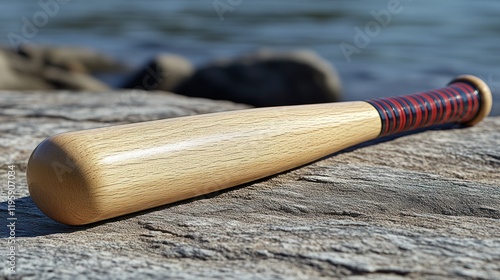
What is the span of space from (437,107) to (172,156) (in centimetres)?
99

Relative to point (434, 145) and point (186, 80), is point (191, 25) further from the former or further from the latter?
point (434, 145)

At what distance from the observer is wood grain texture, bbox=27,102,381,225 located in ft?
4.98

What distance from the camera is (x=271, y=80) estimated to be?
20.2 ft

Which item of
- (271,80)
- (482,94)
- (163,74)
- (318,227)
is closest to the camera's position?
(318,227)

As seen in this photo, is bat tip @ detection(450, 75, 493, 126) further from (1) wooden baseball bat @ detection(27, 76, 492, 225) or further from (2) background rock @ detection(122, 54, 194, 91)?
(2) background rock @ detection(122, 54, 194, 91)

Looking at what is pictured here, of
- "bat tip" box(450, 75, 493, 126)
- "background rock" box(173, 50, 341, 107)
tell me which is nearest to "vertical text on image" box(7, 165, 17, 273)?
"bat tip" box(450, 75, 493, 126)

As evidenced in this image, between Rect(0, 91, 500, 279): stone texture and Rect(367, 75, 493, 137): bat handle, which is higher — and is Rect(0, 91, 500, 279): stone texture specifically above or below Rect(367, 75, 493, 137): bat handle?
below

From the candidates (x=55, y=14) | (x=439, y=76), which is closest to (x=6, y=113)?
(x=439, y=76)

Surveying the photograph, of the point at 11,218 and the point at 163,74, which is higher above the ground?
the point at 163,74

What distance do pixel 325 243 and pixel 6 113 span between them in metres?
1.64

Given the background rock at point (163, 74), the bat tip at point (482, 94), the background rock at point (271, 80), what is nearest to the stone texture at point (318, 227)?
the bat tip at point (482, 94)

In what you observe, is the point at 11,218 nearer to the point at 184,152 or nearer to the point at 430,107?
the point at 184,152

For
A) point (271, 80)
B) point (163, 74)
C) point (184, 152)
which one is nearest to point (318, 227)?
point (184, 152)

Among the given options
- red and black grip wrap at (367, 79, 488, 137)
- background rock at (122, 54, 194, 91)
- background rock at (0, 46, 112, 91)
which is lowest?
background rock at (0, 46, 112, 91)
